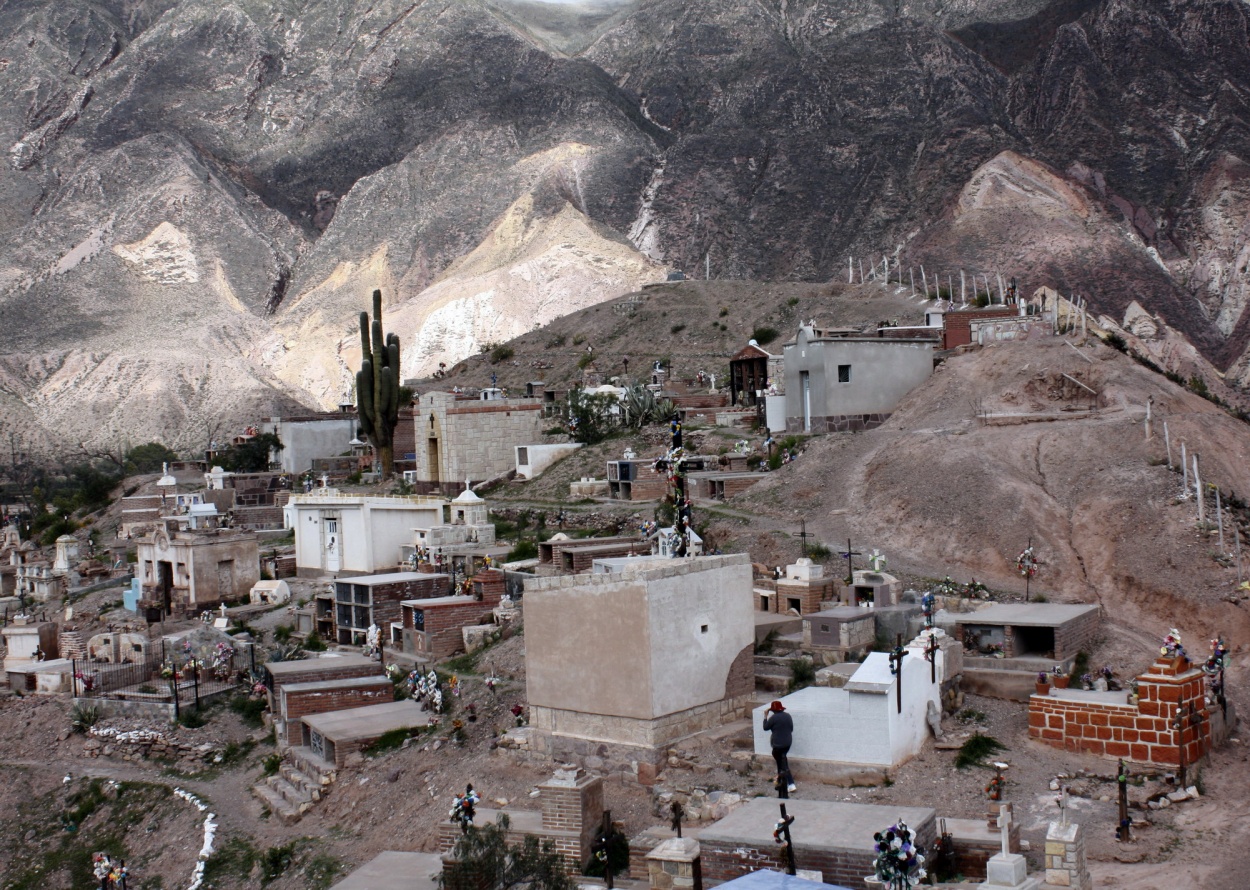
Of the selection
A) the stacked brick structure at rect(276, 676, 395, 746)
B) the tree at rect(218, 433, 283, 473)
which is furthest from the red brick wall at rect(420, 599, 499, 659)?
the tree at rect(218, 433, 283, 473)

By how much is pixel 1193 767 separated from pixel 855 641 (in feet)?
15.1

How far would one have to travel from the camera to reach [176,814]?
1994cm

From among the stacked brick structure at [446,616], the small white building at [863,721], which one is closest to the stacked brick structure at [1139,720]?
the small white building at [863,721]

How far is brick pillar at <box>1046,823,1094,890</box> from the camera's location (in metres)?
11.3

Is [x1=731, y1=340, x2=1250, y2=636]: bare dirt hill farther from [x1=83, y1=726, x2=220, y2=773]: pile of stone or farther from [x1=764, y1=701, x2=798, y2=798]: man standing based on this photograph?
[x1=83, y1=726, x2=220, y2=773]: pile of stone

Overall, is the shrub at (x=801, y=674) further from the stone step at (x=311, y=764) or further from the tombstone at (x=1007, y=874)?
the tombstone at (x=1007, y=874)

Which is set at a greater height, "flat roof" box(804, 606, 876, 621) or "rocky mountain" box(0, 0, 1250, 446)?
"rocky mountain" box(0, 0, 1250, 446)

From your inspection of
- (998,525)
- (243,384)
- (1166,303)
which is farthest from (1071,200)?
(998,525)

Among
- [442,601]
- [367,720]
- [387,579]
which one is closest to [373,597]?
[387,579]

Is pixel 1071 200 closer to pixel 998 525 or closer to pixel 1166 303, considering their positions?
pixel 1166 303

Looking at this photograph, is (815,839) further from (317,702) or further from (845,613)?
(317,702)

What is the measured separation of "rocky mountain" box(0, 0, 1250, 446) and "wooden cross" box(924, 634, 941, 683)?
54.4 m

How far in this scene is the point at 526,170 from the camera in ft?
309

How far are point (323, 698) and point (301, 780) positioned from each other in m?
1.89
